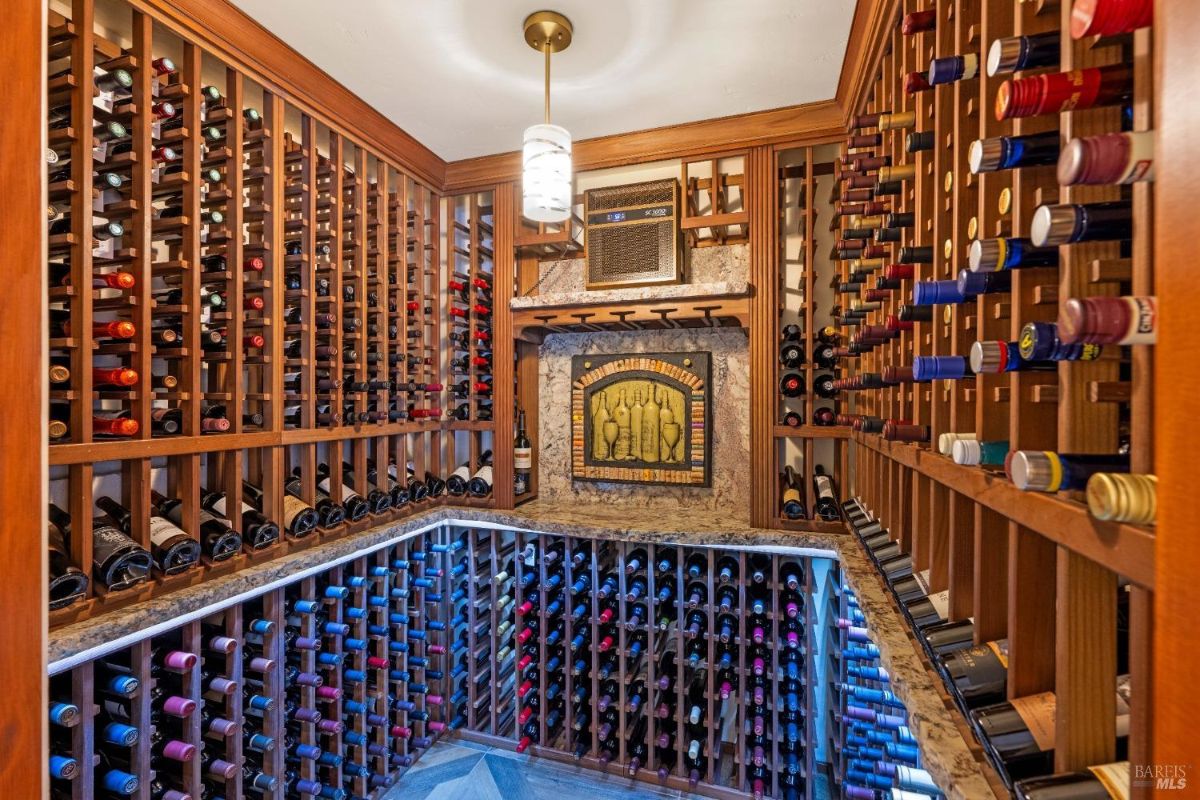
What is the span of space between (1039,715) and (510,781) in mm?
2287

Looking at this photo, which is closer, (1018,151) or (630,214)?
(1018,151)

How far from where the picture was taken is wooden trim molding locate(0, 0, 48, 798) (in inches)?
21.5

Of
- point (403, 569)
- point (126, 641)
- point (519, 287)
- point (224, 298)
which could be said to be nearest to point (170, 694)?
point (126, 641)

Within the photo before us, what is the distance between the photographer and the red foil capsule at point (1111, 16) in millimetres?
483

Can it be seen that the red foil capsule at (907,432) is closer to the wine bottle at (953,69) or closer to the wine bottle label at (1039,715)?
the wine bottle label at (1039,715)

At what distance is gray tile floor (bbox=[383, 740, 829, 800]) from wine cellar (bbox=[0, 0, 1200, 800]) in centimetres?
2

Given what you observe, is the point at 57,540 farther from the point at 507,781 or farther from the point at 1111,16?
the point at 1111,16

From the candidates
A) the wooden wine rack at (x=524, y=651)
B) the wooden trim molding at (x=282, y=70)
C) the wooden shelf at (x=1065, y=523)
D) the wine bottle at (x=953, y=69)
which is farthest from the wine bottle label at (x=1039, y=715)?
the wooden trim molding at (x=282, y=70)

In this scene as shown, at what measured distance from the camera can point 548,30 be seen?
178cm

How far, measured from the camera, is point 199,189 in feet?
5.55

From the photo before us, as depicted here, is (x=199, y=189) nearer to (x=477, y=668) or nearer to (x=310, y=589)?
(x=310, y=589)

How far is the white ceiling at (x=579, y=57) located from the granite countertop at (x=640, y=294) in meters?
0.75

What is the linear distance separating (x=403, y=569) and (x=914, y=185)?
2328mm

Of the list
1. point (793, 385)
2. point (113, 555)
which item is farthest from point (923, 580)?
point (113, 555)
